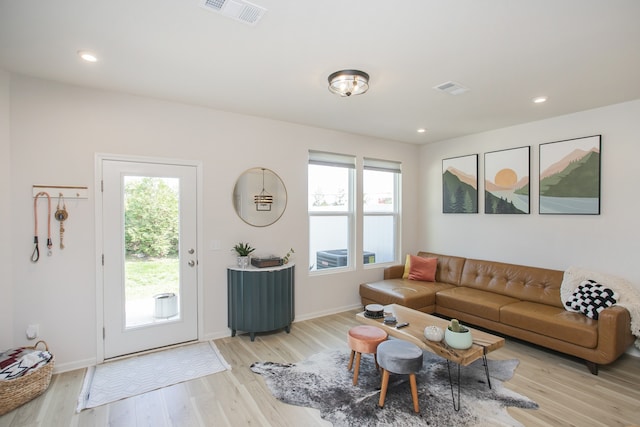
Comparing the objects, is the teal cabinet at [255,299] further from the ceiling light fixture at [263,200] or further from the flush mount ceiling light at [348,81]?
the flush mount ceiling light at [348,81]

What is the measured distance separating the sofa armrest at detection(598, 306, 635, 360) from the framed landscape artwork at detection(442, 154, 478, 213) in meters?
2.11

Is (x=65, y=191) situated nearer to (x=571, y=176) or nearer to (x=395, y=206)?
(x=395, y=206)

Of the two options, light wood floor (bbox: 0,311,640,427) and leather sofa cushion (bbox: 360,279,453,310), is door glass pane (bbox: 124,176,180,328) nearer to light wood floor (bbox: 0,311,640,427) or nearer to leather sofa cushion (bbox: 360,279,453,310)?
light wood floor (bbox: 0,311,640,427)

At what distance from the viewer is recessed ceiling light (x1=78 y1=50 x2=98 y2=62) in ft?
7.66

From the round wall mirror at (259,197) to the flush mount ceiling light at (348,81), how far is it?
1586 mm

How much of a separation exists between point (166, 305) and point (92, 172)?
4.97ft

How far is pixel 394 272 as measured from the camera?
496 centimetres

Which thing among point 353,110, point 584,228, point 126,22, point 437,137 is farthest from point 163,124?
point 584,228

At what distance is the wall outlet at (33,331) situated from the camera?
2.76 meters

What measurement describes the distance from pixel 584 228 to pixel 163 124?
484 cm

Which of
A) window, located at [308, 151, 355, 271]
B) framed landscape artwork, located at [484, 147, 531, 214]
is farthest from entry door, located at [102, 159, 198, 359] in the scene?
framed landscape artwork, located at [484, 147, 531, 214]

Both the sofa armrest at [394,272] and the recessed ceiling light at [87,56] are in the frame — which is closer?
the recessed ceiling light at [87,56]

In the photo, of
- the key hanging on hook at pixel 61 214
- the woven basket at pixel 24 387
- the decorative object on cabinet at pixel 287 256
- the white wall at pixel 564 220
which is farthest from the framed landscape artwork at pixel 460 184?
the woven basket at pixel 24 387

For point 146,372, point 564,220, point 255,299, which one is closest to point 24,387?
point 146,372
